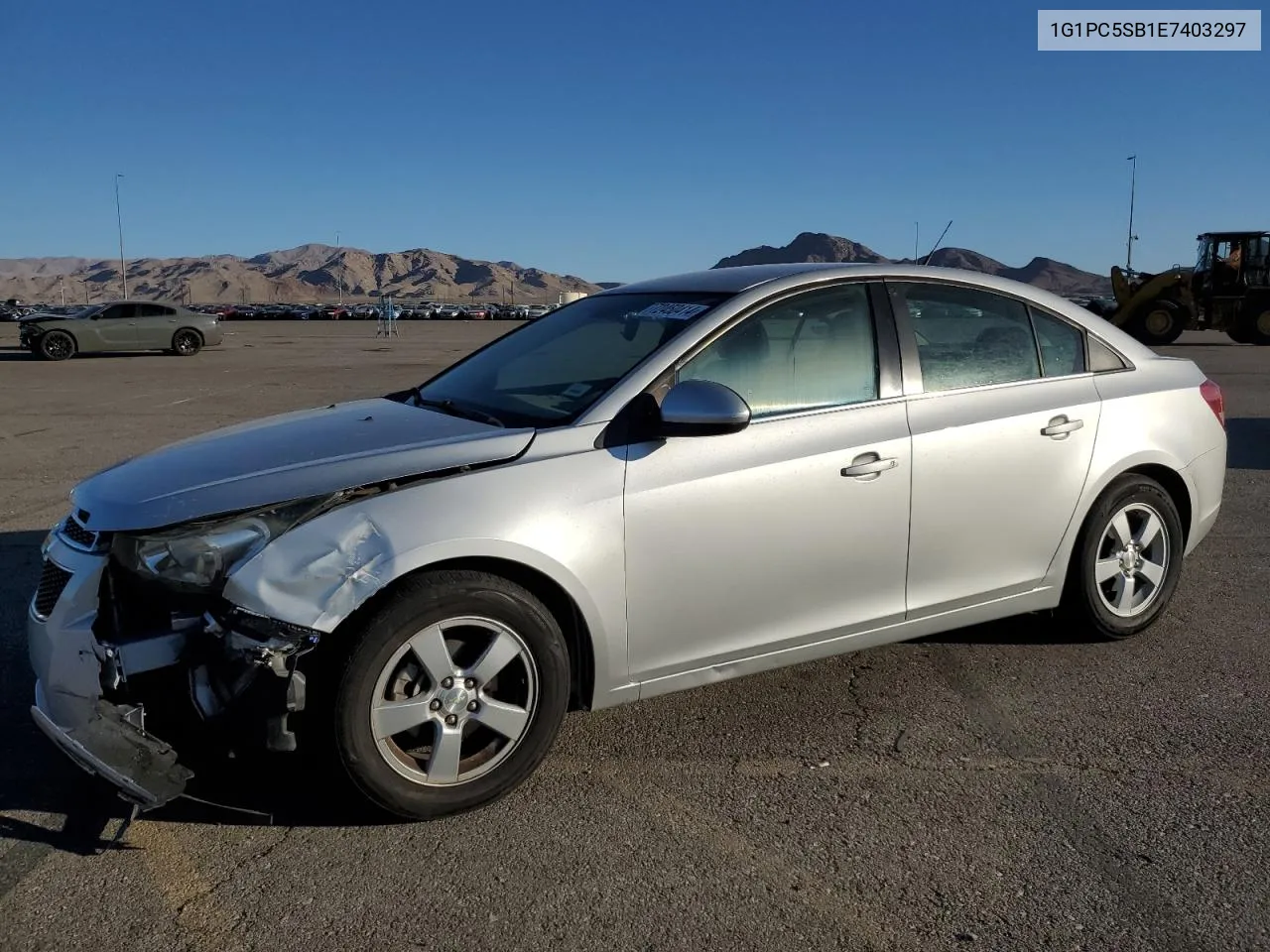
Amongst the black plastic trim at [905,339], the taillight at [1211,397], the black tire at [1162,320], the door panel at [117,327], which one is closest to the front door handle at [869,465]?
the black plastic trim at [905,339]

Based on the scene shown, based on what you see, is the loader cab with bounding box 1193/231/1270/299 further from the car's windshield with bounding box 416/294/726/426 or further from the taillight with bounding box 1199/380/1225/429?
the car's windshield with bounding box 416/294/726/426

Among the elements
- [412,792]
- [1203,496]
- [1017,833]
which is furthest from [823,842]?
[1203,496]

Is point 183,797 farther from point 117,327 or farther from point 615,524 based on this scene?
point 117,327

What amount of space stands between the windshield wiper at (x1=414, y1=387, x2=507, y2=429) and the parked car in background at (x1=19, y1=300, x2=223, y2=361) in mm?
24377

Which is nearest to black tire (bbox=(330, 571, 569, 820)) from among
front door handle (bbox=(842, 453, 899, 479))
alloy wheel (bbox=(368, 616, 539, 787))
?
alloy wheel (bbox=(368, 616, 539, 787))

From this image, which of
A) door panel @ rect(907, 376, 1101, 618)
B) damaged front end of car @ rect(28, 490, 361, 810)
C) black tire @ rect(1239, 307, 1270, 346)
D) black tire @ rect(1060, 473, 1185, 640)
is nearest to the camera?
Answer: damaged front end of car @ rect(28, 490, 361, 810)

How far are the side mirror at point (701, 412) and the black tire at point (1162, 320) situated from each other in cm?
2755

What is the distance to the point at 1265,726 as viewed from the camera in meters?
3.86

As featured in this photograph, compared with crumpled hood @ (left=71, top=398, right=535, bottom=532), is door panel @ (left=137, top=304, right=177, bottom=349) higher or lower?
higher

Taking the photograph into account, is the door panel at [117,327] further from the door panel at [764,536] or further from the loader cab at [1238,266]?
the loader cab at [1238,266]

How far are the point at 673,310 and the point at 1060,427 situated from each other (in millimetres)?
1674

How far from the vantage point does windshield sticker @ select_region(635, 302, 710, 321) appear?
3.88 m

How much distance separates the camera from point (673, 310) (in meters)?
4.00

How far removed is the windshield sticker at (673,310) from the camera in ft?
12.7
